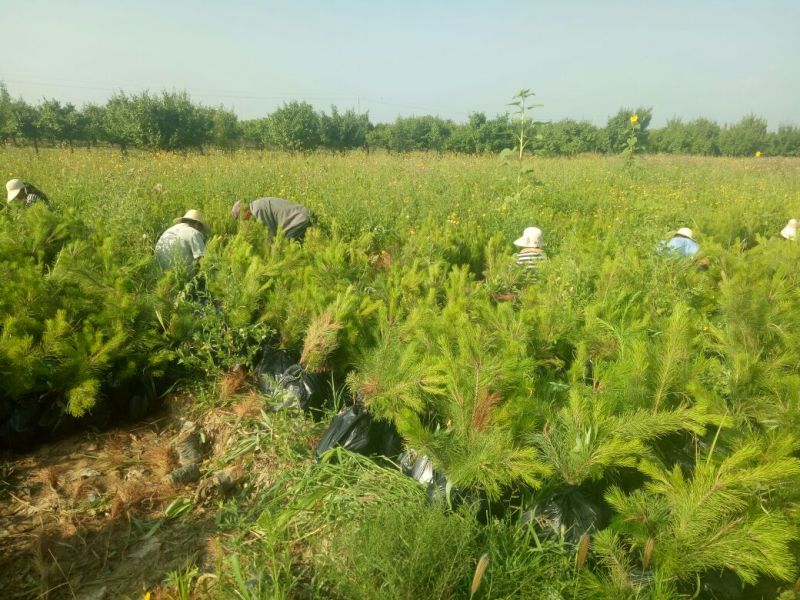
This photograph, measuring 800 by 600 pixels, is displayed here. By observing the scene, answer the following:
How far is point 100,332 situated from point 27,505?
0.86 m

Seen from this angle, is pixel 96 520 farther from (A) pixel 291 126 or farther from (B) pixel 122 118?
(A) pixel 291 126

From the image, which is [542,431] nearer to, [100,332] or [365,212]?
[100,332]

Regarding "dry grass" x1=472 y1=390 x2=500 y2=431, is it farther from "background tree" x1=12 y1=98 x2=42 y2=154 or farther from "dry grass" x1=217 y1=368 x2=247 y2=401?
"background tree" x1=12 y1=98 x2=42 y2=154

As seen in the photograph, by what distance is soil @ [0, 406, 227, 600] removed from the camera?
1.83m

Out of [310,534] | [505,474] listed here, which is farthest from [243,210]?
[505,474]

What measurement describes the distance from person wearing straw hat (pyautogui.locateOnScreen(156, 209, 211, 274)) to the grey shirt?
1.28m

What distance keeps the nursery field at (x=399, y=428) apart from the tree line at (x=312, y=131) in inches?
255

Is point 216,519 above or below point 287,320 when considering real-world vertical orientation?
below

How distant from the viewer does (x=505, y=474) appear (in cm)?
145

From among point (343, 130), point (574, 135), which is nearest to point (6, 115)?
point (343, 130)

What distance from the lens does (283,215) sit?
6.19 m

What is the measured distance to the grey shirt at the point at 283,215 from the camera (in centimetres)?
605

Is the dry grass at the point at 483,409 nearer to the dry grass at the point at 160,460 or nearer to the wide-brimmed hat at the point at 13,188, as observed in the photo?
the dry grass at the point at 160,460

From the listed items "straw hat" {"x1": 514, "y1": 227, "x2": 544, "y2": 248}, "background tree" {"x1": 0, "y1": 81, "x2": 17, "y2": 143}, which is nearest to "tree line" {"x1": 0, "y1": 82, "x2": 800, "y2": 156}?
"background tree" {"x1": 0, "y1": 81, "x2": 17, "y2": 143}
